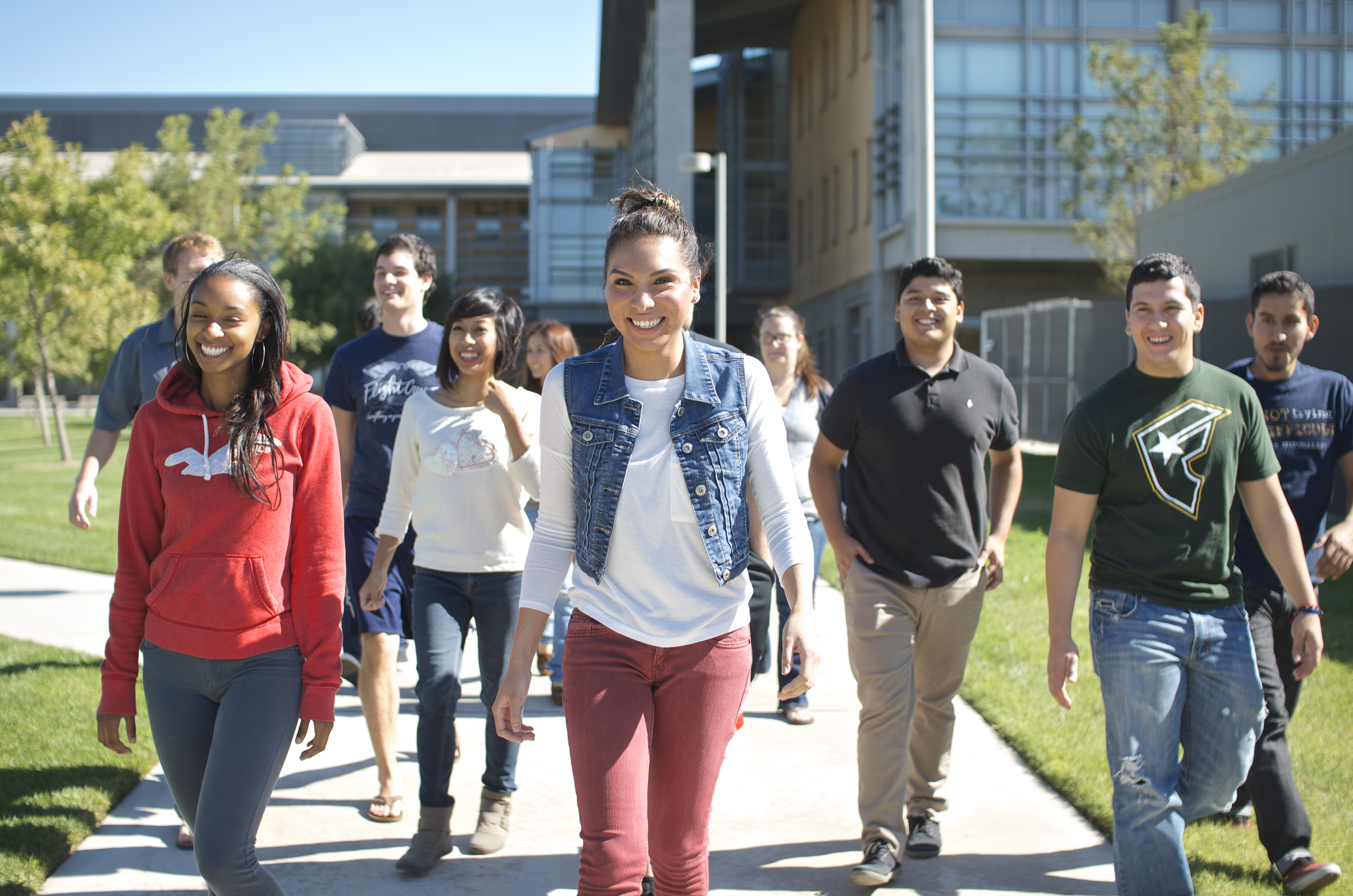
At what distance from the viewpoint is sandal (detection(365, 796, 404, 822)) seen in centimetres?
452

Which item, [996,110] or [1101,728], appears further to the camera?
[996,110]

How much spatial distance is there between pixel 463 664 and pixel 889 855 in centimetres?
392

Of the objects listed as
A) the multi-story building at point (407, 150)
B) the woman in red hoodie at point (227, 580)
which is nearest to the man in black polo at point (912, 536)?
the woman in red hoodie at point (227, 580)

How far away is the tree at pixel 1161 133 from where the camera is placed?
21.8 metres

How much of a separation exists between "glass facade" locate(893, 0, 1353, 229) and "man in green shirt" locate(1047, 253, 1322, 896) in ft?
77.4

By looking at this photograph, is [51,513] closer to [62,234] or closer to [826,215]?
[62,234]

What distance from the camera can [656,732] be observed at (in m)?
2.79

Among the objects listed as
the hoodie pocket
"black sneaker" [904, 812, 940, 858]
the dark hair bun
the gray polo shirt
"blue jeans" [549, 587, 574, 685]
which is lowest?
"black sneaker" [904, 812, 940, 858]

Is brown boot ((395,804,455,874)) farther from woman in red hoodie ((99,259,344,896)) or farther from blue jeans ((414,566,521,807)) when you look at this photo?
woman in red hoodie ((99,259,344,896))

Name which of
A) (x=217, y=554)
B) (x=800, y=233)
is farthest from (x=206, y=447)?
(x=800, y=233)

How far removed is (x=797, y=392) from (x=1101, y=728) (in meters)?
2.39

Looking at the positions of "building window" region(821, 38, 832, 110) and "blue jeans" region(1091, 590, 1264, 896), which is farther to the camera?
"building window" region(821, 38, 832, 110)

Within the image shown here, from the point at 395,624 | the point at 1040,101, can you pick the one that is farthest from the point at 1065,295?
the point at 395,624

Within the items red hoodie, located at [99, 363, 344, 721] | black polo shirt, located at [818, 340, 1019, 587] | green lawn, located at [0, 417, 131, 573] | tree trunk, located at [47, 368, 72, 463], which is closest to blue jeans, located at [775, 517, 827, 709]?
black polo shirt, located at [818, 340, 1019, 587]
